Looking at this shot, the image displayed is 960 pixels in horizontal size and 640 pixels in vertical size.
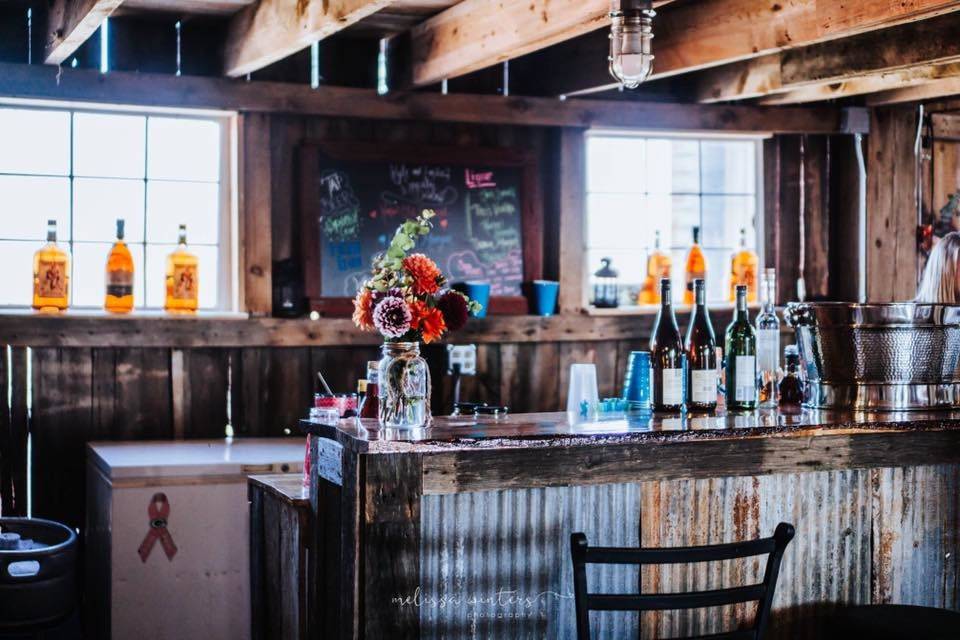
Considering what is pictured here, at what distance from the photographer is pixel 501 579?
292 cm

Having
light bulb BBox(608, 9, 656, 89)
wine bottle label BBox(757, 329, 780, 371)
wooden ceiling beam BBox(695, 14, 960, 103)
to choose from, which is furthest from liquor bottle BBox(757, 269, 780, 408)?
wooden ceiling beam BBox(695, 14, 960, 103)

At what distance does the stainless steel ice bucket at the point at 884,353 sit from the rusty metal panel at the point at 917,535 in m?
0.21

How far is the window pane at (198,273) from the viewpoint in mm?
5137

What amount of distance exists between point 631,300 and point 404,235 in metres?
3.05

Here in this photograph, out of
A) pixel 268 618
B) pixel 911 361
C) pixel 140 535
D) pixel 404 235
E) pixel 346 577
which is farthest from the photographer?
pixel 140 535

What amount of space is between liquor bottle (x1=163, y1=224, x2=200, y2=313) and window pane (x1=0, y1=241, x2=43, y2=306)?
557 mm

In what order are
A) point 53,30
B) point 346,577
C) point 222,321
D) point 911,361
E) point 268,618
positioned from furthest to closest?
1. point 222,321
2. point 53,30
3. point 268,618
4. point 911,361
5. point 346,577

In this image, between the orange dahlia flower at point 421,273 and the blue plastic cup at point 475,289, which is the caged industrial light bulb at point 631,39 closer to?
the orange dahlia flower at point 421,273

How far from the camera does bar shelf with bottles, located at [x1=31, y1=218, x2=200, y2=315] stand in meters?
4.86

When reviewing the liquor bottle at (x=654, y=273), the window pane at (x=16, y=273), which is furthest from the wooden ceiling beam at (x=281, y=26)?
the liquor bottle at (x=654, y=273)

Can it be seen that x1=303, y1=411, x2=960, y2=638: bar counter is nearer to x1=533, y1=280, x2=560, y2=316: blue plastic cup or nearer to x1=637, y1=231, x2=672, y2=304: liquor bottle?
x1=533, y1=280, x2=560, y2=316: blue plastic cup

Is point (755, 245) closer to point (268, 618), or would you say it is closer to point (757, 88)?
point (757, 88)

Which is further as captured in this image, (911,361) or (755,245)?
(755,245)

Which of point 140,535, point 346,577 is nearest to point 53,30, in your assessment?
point 140,535
